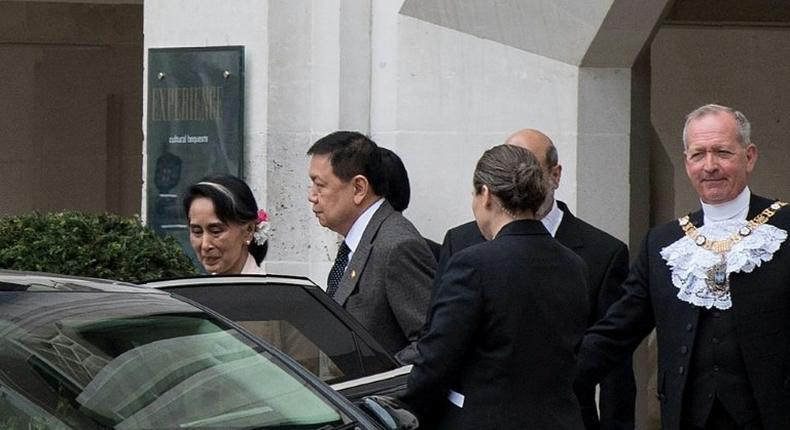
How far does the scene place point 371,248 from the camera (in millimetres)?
5719

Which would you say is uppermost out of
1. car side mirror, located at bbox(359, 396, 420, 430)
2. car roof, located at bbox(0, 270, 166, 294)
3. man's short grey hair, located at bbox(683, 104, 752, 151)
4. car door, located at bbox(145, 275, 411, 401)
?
man's short grey hair, located at bbox(683, 104, 752, 151)

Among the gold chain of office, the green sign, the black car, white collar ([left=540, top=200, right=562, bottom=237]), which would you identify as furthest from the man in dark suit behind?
the green sign

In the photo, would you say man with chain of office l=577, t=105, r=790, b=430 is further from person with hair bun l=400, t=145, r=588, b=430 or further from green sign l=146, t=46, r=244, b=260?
green sign l=146, t=46, r=244, b=260

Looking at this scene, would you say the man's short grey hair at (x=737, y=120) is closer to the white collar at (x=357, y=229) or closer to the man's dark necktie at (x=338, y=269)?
the white collar at (x=357, y=229)

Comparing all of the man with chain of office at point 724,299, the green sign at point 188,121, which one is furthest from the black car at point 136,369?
the green sign at point 188,121

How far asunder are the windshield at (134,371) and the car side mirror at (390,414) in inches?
6.9

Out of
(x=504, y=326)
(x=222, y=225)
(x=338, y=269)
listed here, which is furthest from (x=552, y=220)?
(x=504, y=326)

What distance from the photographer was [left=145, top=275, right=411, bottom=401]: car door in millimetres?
5289

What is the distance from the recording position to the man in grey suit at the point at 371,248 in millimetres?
5629

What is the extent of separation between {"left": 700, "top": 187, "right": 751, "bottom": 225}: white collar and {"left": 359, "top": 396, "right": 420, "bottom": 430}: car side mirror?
116cm

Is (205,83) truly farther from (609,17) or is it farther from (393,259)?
(393,259)

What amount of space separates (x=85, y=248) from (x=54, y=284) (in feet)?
→ 7.19

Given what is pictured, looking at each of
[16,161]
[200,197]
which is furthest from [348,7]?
[16,161]

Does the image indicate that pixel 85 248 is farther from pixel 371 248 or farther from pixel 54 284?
pixel 54 284
